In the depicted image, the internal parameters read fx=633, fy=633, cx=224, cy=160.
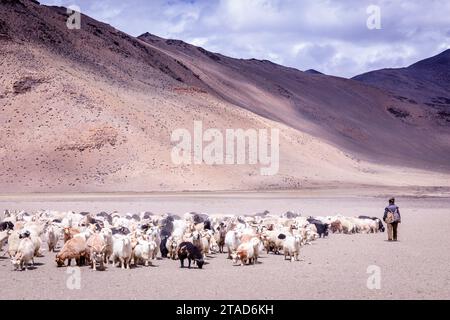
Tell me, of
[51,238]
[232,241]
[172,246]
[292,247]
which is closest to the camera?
[292,247]

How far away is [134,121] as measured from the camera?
6850 centimetres

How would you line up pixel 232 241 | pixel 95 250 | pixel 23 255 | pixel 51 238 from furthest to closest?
pixel 51 238 → pixel 232 241 → pixel 95 250 → pixel 23 255

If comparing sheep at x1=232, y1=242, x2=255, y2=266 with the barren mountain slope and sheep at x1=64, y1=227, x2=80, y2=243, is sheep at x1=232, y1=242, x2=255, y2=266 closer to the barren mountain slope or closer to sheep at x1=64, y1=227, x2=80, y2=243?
sheep at x1=64, y1=227, x2=80, y2=243

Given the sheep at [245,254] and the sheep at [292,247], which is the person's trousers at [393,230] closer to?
the sheep at [292,247]

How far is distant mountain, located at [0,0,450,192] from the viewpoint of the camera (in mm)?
61531

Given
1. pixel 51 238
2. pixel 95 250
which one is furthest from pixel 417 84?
pixel 95 250

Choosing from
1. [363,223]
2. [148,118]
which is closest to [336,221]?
[363,223]

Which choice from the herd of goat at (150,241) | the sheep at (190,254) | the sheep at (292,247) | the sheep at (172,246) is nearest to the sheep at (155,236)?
the herd of goat at (150,241)

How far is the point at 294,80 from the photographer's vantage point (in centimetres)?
13025

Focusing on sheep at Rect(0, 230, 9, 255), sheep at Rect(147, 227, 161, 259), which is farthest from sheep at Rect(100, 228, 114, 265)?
sheep at Rect(0, 230, 9, 255)

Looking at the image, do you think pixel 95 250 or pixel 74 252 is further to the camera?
pixel 74 252

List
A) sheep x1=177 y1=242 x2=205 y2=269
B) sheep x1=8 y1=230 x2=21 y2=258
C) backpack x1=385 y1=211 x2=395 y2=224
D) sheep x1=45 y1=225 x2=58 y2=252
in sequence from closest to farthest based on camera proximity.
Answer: sheep x1=177 y1=242 x2=205 y2=269 → sheep x1=8 y1=230 x2=21 y2=258 → sheep x1=45 y1=225 x2=58 y2=252 → backpack x1=385 y1=211 x2=395 y2=224

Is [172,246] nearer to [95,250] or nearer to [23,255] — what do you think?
[95,250]

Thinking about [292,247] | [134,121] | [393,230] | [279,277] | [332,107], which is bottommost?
[279,277]
